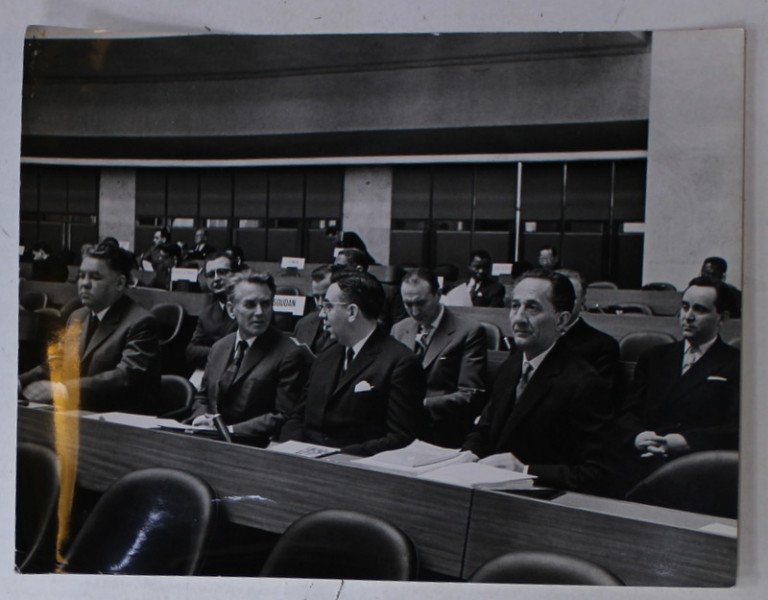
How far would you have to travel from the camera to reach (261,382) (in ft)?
5.39

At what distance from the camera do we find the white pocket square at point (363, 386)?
1.60 meters

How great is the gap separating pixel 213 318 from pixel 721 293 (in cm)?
119

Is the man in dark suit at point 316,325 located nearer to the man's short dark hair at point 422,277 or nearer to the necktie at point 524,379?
the man's short dark hair at point 422,277

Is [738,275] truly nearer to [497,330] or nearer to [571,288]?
[571,288]

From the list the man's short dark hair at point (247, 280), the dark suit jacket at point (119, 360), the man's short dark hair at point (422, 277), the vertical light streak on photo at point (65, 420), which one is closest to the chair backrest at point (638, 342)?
the man's short dark hair at point (422, 277)

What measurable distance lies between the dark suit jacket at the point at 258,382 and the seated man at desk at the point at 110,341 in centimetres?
14

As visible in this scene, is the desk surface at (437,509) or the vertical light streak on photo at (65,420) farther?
the vertical light streak on photo at (65,420)

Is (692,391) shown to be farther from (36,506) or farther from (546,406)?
(36,506)

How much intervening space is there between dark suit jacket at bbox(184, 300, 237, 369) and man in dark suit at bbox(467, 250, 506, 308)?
23.9 inches

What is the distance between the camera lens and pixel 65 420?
1.59 metres

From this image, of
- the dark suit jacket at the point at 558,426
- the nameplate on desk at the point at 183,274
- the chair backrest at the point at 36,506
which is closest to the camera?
the dark suit jacket at the point at 558,426

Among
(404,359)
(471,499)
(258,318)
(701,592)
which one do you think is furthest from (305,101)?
(701,592)

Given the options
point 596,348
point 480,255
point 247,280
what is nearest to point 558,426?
point 596,348

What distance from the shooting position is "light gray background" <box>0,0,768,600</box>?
4.77ft
